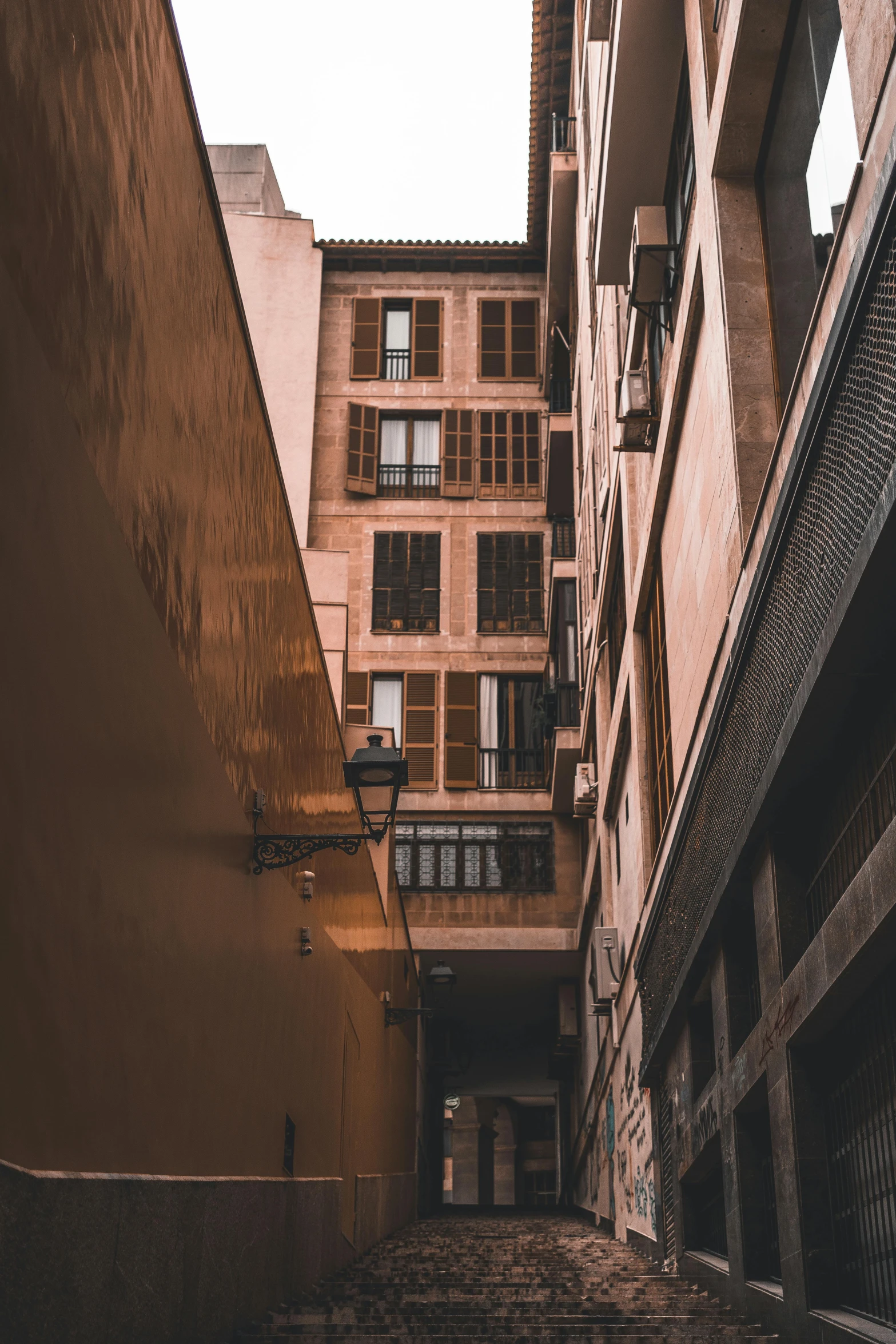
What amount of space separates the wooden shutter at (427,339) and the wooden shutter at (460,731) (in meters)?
7.26

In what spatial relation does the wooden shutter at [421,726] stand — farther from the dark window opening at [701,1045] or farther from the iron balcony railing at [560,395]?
the dark window opening at [701,1045]

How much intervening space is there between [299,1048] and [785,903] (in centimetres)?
346

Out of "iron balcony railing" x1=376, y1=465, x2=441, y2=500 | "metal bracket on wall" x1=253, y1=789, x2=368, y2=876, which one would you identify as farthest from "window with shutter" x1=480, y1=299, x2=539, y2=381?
"metal bracket on wall" x1=253, y1=789, x2=368, y2=876

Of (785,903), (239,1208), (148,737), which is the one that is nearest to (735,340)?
(785,903)

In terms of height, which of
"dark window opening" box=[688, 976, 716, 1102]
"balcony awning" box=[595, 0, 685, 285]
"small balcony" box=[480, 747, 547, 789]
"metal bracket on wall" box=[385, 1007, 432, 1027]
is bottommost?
"dark window opening" box=[688, 976, 716, 1102]

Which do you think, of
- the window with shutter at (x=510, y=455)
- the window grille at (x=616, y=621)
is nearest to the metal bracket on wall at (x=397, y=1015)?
the window grille at (x=616, y=621)

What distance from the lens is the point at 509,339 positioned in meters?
29.6

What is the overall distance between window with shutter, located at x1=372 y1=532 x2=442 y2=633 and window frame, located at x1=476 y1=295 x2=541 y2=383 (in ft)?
13.8

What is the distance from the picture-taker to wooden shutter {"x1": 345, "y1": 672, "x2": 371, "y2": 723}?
87.2ft

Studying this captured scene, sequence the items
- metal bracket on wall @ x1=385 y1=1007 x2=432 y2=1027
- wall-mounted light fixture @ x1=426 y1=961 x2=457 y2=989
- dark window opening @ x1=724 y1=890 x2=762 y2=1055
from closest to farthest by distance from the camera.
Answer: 1. dark window opening @ x1=724 y1=890 x2=762 y2=1055
2. metal bracket on wall @ x1=385 y1=1007 x2=432 y2=1027
3. wall-mounted light fixture @ x1=426 y1=961 x2=457 y2=989

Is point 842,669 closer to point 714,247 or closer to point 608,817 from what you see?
point 714,247

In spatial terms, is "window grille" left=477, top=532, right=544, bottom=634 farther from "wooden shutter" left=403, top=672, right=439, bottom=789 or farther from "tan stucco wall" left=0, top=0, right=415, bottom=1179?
"tan stucco wall" left=0, top=0, right=415, bottom=1179

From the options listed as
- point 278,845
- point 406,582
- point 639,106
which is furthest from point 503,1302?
point 406,582

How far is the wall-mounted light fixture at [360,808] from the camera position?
22.8 feet
